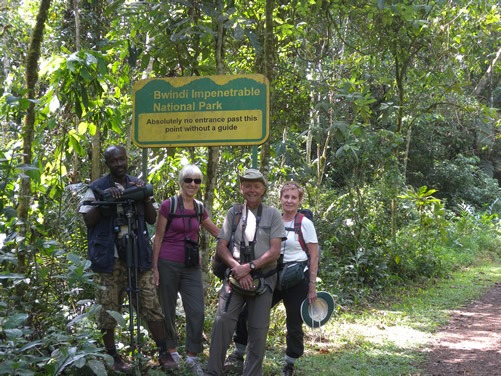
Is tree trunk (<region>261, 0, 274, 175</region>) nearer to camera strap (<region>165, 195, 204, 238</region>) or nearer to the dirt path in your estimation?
camera strap (<region>165, 195, 204, 238</region>)

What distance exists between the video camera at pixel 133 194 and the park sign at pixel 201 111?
91 cm

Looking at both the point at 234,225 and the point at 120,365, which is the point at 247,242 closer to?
the point at 234,225

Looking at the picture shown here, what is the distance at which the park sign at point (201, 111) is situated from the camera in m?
5.00

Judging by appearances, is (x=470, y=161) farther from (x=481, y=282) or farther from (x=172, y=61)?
(x=172, y=61)

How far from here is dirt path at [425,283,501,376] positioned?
18.2 feet

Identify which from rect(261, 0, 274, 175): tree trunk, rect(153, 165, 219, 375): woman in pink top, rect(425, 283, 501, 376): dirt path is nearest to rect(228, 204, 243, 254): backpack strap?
rect(153, 165, 219, 375): woman in pink top

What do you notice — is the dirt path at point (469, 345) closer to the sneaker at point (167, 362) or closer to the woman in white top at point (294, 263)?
the woman in white top at point (294, 263)

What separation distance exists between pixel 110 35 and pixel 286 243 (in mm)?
3394

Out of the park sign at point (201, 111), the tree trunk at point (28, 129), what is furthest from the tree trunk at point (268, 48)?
the tree trunk at point (28, 129)

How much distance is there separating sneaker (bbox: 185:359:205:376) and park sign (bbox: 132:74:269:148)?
1.87 m

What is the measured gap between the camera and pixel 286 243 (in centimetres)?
491

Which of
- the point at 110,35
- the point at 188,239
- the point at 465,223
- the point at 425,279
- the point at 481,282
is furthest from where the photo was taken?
the point at 465,223

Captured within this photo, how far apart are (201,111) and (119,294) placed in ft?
5.81

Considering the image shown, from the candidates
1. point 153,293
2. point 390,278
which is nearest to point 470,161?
point 390,278
